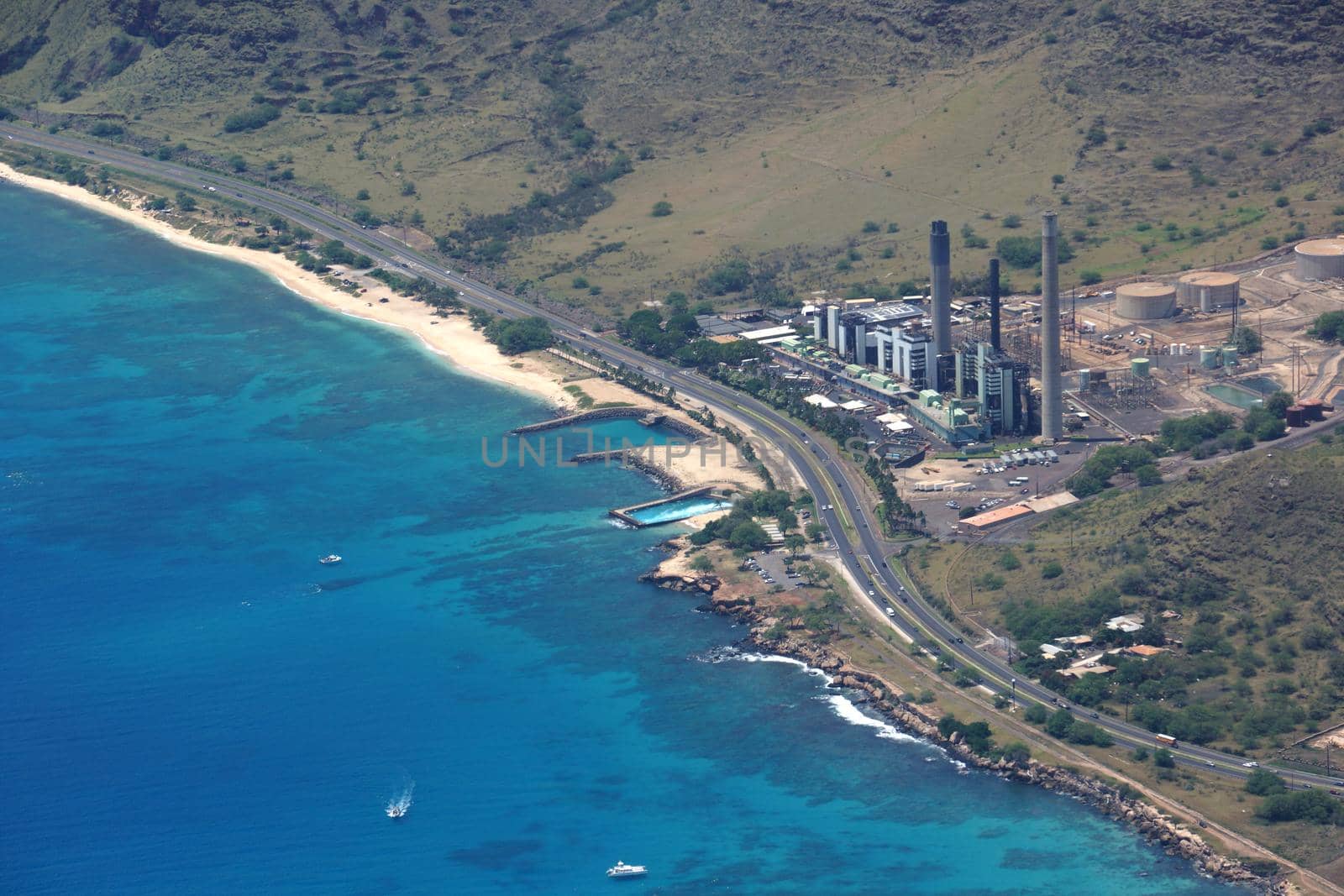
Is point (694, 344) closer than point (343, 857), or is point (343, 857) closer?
point (343, 857)

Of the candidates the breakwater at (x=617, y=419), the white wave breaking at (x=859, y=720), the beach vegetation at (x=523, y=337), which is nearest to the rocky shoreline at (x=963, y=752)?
the white wave breaking at (x=859, y=720)

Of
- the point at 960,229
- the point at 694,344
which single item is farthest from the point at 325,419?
the point at 960,229

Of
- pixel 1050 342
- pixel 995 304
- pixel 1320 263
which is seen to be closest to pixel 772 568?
pixel 1050 342

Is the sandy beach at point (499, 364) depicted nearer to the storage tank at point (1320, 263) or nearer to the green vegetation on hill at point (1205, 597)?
the green vegetation on hill at point (1205, 597)

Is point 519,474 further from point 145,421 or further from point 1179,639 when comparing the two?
point 1179,639

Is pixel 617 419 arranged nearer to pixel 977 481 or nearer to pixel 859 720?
pixel 977 481
